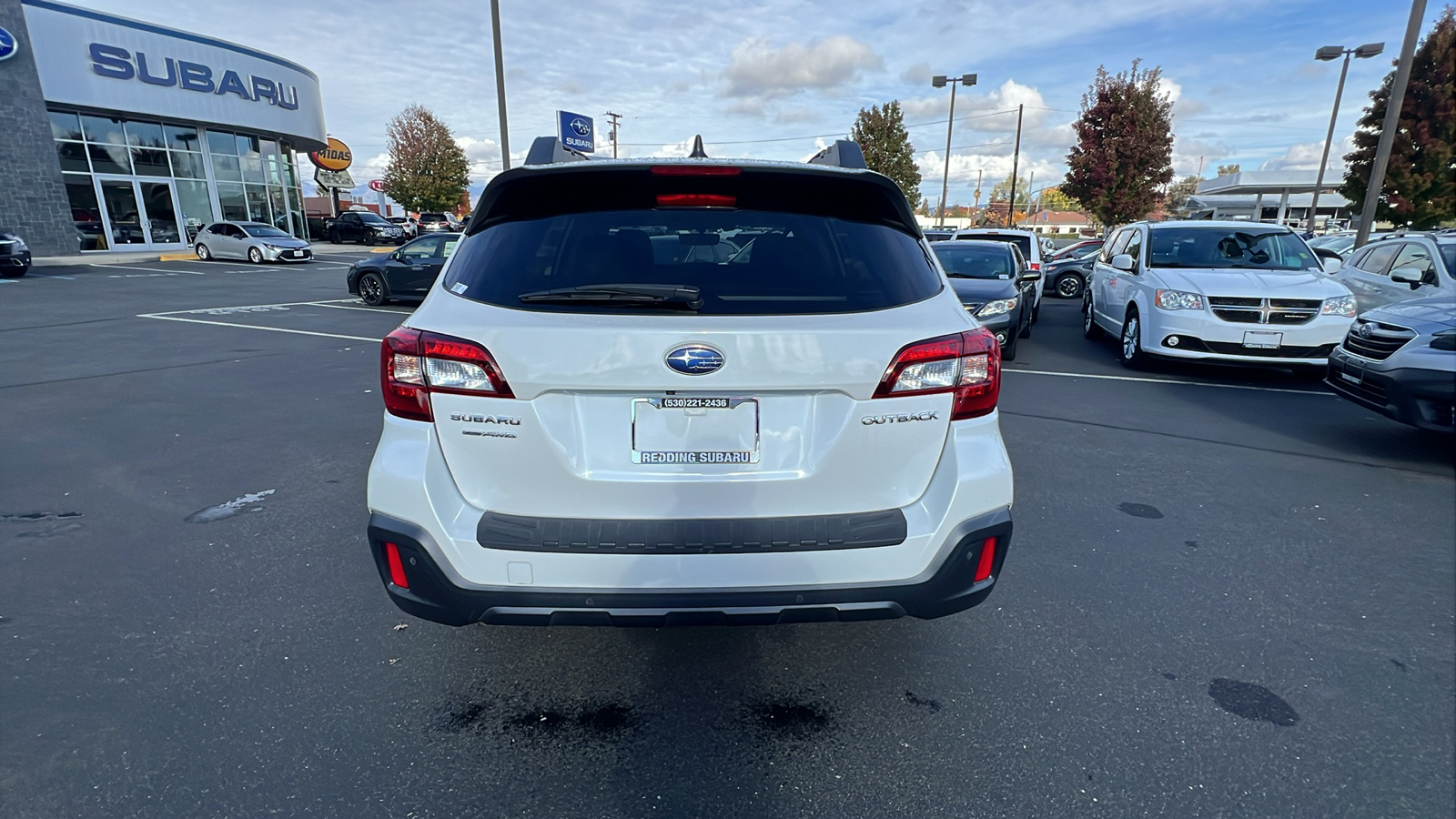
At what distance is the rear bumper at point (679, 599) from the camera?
7.13ft

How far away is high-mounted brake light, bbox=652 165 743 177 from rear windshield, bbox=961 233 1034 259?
39.4ft

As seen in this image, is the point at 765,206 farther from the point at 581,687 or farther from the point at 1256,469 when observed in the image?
the point at 1256,469

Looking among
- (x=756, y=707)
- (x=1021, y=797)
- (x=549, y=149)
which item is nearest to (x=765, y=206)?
(x=549, y=149)

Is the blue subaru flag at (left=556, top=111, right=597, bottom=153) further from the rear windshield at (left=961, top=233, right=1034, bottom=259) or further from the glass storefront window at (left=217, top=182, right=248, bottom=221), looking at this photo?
the glass storefront window at (left=217, top=182, right=248, bottom=221)

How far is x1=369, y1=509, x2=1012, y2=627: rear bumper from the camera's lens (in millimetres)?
2172

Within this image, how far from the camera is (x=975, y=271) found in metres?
10.5

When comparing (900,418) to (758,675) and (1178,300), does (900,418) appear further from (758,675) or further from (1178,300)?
(1178,300)

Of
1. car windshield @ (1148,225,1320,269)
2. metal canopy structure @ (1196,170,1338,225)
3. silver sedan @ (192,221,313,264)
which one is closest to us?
car windshield @ (1148,225,1320,269)

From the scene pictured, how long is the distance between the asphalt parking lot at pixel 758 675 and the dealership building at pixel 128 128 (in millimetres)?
30527

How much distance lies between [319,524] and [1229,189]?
5967cm

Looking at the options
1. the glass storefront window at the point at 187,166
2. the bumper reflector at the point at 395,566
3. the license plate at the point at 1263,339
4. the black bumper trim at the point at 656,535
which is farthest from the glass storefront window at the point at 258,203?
the black bumper trim at the point at 656,535

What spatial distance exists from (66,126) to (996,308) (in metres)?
34.5

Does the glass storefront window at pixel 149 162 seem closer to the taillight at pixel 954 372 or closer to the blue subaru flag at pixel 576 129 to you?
the blue subaru flag at pixel 576 129

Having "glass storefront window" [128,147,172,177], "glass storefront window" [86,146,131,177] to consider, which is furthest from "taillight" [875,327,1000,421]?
"glass storefront window" [128,147,172,177]
